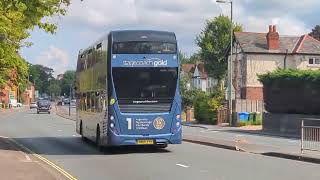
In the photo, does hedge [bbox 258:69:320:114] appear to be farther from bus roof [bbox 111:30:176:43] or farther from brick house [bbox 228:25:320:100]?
brick house [bbox 228:25:320:100]

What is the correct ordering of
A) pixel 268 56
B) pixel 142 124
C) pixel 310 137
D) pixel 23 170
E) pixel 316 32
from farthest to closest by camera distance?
pixel 316 32 < pixel 268 56 < pixel 310 137 < pixel 142 124 < pixel 23 170

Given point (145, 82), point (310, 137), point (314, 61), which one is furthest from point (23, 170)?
point (314, 61)

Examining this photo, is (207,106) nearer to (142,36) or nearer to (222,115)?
(222,115)

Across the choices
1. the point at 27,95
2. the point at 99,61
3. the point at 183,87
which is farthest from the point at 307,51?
the point at 27,95

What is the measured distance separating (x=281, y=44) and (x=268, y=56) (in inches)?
87.8

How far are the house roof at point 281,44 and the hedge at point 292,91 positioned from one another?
32701 millimetres

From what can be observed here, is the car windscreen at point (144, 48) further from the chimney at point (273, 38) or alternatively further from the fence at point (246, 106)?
the chimney at point (273, 38)

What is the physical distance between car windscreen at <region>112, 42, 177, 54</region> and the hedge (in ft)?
57.2

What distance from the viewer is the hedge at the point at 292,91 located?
38156 millimetres

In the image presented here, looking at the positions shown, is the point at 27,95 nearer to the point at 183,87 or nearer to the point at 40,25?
the point at 183,87

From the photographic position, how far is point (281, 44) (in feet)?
251

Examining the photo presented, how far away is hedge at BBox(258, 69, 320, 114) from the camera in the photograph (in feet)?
125

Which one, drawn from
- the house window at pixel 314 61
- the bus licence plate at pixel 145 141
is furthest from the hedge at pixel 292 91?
the house window at pixel 314 61

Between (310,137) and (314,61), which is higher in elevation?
(314,61)
